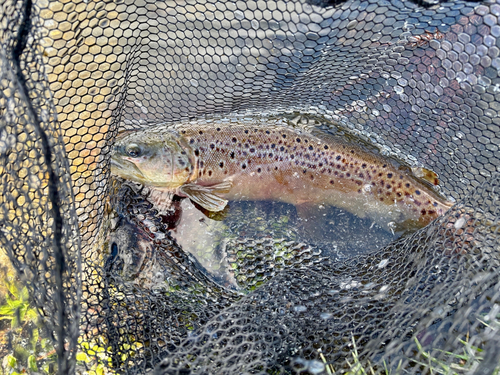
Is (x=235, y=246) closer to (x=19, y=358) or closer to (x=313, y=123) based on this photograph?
(x=313, y=123)

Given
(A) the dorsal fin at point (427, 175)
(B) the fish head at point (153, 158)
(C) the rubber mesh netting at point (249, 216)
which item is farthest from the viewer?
(B) the fish head at point (153, 158)

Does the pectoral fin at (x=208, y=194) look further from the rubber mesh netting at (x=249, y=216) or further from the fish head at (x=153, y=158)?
the rubber mesh netting at (x=249, y=216)

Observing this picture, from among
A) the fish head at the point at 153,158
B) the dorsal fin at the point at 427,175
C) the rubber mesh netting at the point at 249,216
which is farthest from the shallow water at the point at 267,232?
the dorsal fin at the point at 427,175

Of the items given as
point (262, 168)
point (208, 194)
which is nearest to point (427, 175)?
point (262, 168)

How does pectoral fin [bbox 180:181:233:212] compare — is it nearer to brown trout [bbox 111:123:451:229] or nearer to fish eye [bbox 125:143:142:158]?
brown trout [bbox 111:123:451:229]

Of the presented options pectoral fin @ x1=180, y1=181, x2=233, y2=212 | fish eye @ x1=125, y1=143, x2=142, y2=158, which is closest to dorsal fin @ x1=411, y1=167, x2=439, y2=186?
pectoral fin @ x1=180, y1=181, x2=233, y2=212

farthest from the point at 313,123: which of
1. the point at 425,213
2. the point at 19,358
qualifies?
the point at 19,358

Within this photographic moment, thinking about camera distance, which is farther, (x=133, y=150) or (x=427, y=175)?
(x=133, y=150)

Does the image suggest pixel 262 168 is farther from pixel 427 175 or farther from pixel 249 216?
pixel 427 175
